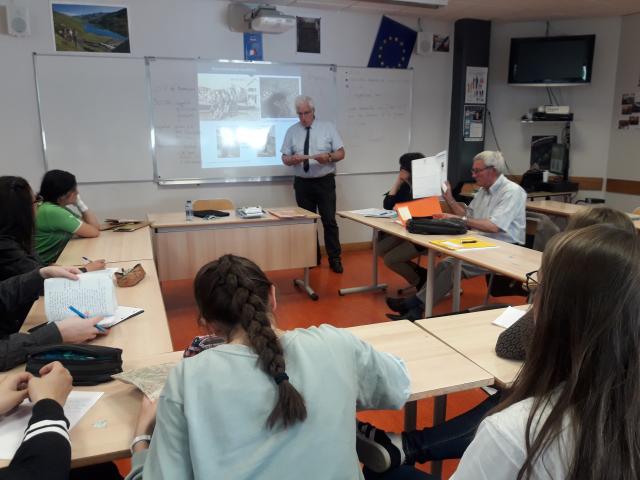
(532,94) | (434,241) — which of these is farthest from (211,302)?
(532,94)

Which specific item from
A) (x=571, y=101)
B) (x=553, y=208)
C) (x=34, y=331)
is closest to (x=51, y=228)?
(x=34, y=331)

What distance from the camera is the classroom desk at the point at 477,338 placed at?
161cm

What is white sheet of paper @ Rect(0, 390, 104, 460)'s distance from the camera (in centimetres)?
120

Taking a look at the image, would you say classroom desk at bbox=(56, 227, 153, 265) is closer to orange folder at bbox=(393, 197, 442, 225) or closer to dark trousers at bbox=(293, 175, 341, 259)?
orange folder at bbox=(393, 197, 442, 225)

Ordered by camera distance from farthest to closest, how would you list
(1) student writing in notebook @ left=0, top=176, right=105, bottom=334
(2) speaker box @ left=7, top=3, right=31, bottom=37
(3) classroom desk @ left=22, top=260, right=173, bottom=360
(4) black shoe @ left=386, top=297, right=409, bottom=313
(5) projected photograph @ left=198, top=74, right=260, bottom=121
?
(5) projected photograph @ left=198, top=74, right=260, bottom=121 → (2) speaker box @ left=7, top=3, right=31, bottom=37 → (4) black shoe @ left=386, top=297, right=409, bottom=313 → (1) student writing in notebook @ left=0, top=176, right=105, bottom=334 → (3) classroom desk @ left=22, top=260, right=173, bottom=360

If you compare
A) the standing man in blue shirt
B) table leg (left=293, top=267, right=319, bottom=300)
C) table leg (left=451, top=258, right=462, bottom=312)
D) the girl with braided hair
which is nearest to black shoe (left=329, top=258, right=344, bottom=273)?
the standing man in blue shirt

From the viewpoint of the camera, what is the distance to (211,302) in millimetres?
1205

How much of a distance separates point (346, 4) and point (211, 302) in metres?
4.91

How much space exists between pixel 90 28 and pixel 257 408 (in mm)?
4761

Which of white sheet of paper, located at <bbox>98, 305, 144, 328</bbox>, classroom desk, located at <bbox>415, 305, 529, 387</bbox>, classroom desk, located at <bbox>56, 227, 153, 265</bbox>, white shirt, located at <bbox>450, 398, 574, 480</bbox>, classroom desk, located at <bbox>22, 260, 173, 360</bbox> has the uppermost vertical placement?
white shirt, located at <bbox>450, 398, 574, 480</bbox>

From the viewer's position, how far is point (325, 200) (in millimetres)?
5398

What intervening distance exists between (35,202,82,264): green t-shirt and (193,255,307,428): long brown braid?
247 cm

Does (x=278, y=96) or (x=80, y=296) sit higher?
(x=278, y=96)

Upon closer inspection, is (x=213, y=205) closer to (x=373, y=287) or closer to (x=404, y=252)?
(x=373, y=287)
